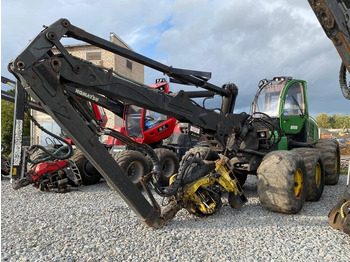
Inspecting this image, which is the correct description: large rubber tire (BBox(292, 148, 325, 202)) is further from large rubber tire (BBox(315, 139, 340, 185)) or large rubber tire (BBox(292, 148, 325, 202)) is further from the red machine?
the red machine

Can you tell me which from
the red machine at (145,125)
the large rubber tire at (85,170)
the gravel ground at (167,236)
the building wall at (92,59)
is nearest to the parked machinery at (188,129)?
the gravel ground at (167,236)

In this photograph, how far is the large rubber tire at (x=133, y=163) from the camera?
6.83 meters

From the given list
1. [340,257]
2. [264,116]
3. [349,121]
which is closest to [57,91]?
[340,257]

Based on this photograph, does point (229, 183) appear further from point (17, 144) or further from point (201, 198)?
point (17, 144)

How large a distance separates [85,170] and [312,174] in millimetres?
5253

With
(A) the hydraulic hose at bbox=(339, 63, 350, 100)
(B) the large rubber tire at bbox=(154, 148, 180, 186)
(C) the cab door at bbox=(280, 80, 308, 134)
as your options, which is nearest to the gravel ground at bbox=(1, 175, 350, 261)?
(A) the hydraulic hose at bbox=(339, 63, 350, 100)

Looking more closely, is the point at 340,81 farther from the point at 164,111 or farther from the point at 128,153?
the point at 128,153

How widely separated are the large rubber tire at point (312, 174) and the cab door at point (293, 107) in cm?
108

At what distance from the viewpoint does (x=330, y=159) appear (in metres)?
7.74

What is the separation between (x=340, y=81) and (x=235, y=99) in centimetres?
205

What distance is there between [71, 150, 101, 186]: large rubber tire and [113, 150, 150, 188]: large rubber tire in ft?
3.88

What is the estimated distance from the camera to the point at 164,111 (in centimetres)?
449

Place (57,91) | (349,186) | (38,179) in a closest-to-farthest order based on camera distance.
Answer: (57,91), (349,186), (38,179)

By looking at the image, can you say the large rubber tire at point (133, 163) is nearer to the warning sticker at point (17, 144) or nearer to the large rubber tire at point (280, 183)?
the warning sticker at point (17, 144)
